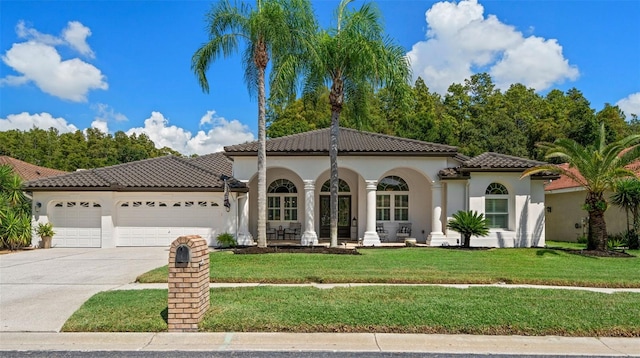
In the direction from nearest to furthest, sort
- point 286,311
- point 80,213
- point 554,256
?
1. point 286,311
2. point 554,256
3. point 80,213

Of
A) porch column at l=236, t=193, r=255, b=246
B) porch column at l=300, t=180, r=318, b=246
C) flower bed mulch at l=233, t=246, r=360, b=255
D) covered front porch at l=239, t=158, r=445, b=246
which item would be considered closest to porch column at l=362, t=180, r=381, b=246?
covered front porch at l=239, t=158, r=445, b=246

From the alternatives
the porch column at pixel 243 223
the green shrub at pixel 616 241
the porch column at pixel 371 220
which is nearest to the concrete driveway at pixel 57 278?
the porch column at pixel 243 223

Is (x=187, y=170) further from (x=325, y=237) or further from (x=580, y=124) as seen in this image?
(x=580, y=124)

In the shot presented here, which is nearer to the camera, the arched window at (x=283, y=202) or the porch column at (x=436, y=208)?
the porch column at (x=436, y=208)

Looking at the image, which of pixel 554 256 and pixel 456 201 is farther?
pixel 456 201

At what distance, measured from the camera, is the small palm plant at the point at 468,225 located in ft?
53.4

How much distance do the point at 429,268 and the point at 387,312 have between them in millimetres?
4748

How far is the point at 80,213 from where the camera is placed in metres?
18.0

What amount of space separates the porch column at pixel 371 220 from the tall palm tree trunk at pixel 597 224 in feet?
26.0

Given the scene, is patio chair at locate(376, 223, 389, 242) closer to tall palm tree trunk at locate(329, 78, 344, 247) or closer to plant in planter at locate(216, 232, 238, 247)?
tall palm tree trunk at locate(329, 78, 344, 247)

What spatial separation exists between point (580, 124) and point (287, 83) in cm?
2823

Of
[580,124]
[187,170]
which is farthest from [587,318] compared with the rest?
[580,124]

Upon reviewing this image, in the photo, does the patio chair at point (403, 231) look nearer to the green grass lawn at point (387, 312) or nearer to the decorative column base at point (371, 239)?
the decorative column base at point (371, 239)

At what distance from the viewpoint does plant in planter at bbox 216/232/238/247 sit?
17375 mm
